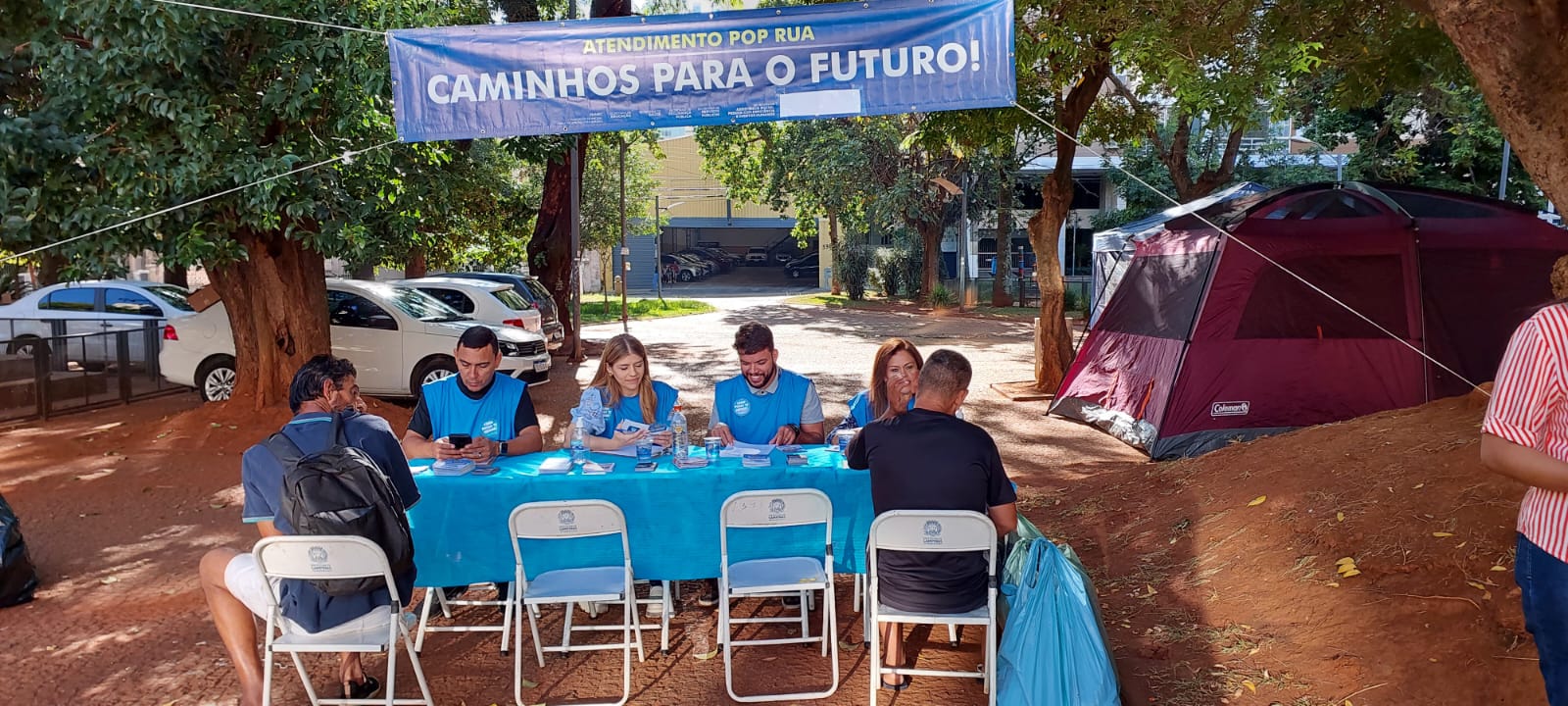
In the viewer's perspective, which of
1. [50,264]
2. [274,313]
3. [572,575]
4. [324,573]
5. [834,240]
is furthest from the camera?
[834,240]

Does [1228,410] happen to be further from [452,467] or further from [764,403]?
[452,467]

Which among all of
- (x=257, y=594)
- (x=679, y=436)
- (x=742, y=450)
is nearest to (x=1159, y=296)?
(x=742, y=450)

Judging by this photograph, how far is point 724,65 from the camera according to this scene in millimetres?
5066

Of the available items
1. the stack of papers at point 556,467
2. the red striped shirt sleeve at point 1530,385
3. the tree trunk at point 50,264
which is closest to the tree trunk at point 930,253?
the tree trunk at point 50,264

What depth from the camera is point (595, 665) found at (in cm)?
414

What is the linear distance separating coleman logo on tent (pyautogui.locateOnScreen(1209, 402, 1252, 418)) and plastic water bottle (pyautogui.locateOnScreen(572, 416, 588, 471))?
5.36 meters

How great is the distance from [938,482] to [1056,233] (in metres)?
7.45

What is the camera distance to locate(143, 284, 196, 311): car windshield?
12.5 m

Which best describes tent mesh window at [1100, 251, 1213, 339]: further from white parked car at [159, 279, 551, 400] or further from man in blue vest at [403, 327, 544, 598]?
white parked car at [159, 279, 551, 400]

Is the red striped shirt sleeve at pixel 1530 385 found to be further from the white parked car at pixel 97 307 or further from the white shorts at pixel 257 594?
the white parked car at pixel 97 307

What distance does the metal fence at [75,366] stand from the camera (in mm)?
10242

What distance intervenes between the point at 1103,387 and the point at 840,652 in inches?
222

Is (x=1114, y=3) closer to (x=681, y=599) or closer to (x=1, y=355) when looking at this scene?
(x=681, y=599)

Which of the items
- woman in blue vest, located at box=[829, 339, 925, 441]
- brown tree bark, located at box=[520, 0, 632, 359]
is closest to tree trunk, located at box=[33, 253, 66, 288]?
brown tree bark, located at box=[520, 0, 632, 359]
